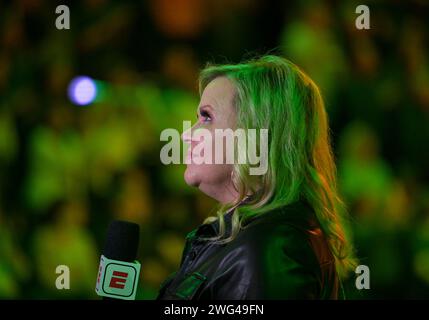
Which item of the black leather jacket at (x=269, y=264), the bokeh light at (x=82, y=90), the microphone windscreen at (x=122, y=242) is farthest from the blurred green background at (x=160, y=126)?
the black leather jacket at (x=269, y=264)

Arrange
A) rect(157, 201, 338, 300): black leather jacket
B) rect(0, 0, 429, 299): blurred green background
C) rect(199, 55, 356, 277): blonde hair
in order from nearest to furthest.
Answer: rect(157, 201, 338, 300): black leather jacket → rect(199, 55, 356, 277): blonde hair → rect(0, 0, 429, 299): blurred green background

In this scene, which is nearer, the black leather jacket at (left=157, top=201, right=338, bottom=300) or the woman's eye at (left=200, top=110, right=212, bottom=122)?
the black leather jacket at (left=157, top=201, right=338, bottom=300)

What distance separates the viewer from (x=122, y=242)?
1.16 metres

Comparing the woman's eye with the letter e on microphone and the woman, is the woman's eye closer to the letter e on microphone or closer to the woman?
the woman

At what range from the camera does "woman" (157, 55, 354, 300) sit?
36.8 inches

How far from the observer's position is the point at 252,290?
0.91 meters

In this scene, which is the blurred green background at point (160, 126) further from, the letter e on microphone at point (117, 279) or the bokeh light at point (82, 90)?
the letter e on microphone at point (117, 279)

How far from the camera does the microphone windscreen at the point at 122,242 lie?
3.79 feet

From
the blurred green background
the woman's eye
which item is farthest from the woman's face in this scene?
the blurred green background

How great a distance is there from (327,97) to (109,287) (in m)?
1.32

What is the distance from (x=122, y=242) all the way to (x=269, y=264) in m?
0.33

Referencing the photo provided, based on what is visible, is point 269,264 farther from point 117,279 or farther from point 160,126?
point 160,126

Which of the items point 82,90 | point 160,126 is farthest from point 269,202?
point 82,90

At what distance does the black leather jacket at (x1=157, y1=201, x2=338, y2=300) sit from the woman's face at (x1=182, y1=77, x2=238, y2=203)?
10cm
